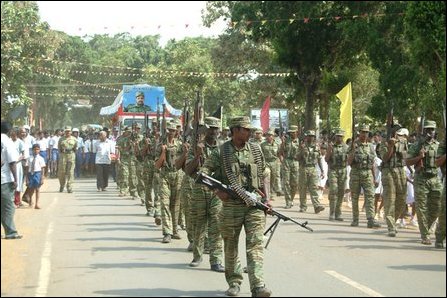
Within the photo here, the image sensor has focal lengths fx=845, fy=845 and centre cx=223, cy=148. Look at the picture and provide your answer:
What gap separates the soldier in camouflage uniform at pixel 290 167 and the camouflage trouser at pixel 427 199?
265 inches

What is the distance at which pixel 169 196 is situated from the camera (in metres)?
12.8

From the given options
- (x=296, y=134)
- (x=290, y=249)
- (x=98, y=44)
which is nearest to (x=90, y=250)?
(x=290, y=249)

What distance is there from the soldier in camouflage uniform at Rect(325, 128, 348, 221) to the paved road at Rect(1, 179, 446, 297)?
0.74m

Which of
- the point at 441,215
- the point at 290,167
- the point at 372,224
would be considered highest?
the point at 290,167

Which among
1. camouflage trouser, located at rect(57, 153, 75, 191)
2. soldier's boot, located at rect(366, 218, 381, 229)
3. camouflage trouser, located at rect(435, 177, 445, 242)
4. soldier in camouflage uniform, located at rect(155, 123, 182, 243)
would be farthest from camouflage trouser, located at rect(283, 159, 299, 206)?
camouflage trouser, located at rect(435, 177, 445, 242)

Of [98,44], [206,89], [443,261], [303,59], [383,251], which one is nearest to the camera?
[443,261]

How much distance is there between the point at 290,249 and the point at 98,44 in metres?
93.8

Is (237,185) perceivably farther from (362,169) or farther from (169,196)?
(362,169)

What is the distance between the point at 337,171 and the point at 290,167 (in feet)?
10.6

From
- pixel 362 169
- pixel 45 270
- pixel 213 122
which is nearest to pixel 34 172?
pixel 362 169

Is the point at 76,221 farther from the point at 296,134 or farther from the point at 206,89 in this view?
the point at 206,89

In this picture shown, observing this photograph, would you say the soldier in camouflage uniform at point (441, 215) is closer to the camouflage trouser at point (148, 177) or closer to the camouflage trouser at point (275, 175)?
the camouflage trouser at point (148, 177)

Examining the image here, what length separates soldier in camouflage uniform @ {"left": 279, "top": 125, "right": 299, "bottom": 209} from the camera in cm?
1977

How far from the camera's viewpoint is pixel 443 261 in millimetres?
10844
